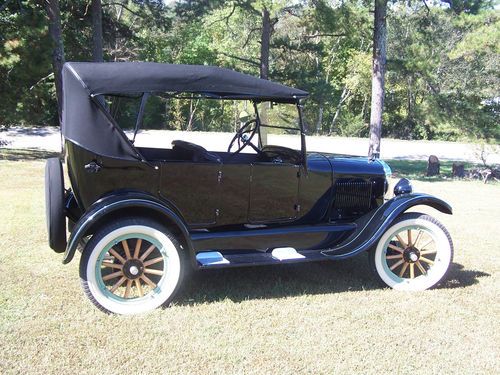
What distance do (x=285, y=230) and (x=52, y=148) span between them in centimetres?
1480

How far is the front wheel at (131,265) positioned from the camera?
12.0ft

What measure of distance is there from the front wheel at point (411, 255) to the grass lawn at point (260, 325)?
0.14 meters

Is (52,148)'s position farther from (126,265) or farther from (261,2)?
(126,265)

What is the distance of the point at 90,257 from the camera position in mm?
3645

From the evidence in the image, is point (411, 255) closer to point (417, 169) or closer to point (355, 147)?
point (417, 169)

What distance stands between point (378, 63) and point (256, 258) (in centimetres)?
1019

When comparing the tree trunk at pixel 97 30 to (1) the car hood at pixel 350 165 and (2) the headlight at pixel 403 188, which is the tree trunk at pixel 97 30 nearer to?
(1) the car hood at pixel 350 165

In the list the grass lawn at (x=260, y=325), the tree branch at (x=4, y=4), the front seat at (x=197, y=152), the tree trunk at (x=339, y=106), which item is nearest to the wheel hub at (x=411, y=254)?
the grass lawn at (x=260, y=325)

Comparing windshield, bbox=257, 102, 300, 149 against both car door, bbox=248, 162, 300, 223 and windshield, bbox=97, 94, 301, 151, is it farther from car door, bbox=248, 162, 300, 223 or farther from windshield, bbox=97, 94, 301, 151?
car door, bbox=248, 162, 300, 223

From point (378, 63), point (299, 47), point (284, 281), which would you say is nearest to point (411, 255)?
point (284, 281)

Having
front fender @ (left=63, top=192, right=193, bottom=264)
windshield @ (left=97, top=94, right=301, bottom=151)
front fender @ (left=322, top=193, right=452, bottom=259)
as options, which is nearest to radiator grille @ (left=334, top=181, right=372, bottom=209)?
front fender @ (left=322, top=193, right=452, bottom=259)

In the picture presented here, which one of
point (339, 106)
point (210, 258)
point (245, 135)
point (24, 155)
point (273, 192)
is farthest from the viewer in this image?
point (339, 106)

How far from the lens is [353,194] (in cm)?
482

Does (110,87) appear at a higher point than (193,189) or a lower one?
higher
